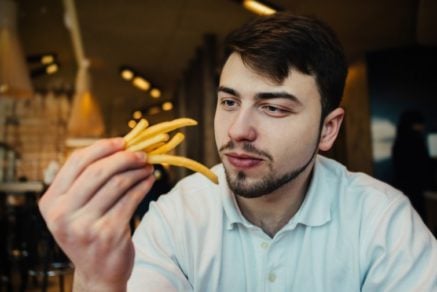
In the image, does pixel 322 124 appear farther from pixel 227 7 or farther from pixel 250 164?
pixel 227 7

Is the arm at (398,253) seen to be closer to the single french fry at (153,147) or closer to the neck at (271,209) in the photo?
the neck at (271,209)

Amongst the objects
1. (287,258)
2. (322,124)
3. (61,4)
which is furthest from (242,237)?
(61,4)

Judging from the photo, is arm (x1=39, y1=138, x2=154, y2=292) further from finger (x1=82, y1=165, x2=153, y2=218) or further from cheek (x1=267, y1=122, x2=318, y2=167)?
cheek (x1=267, y1=122, x2=318, y2=167)

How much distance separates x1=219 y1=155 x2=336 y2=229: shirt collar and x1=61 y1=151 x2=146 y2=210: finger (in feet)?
1.77

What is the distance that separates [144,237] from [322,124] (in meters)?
0.67

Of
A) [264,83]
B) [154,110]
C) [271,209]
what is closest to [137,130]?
[264,83]

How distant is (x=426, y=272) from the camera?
103 cm

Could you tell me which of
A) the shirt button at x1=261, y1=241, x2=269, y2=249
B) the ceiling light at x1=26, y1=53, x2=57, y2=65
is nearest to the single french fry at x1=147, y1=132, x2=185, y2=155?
the shirt button at x1=261, y1=241, x2=269, y2=249

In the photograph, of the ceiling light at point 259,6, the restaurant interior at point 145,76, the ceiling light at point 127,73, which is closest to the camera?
the restaurant interior at point 145,76

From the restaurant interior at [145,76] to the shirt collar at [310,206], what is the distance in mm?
1458

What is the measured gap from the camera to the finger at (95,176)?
0.67 meters

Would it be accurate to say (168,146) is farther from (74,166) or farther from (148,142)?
(74,166)

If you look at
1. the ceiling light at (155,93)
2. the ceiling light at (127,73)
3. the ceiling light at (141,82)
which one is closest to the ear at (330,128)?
the ceiling light at (127,73)

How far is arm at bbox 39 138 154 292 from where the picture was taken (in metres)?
0.67
